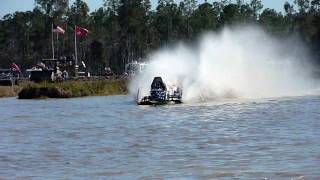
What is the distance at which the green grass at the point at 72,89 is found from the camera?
7900 centimetres

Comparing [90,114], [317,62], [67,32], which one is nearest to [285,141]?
[90,114]

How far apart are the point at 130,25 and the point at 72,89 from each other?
77.1 m

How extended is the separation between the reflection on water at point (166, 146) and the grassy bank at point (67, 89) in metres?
35.8

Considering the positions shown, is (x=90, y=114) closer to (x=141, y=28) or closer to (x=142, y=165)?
(x=142, y=165)

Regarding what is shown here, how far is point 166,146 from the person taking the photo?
26.5 metres

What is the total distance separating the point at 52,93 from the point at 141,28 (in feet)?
272

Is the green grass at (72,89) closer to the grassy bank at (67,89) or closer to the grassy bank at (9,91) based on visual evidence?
the grassy bank at (67,89)

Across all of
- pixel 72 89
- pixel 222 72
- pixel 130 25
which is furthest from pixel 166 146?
pixel 130 25

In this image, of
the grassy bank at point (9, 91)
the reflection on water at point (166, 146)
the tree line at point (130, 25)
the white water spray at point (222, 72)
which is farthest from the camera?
the tree line at point (130, 25)

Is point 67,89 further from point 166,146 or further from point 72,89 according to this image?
point 166,146

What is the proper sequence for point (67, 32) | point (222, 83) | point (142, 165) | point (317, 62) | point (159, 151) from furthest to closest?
1. point (67, 32)
2. point (317, 62)
3. point (222, 83)
4. point (159, 151)
5. point (142, 165)

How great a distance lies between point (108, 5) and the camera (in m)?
168

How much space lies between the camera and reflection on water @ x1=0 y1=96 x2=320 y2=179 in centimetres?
2059

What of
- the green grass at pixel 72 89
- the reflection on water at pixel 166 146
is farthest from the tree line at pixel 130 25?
the reflection on water at pixel 166 146
